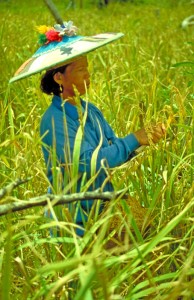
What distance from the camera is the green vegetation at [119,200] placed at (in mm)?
899

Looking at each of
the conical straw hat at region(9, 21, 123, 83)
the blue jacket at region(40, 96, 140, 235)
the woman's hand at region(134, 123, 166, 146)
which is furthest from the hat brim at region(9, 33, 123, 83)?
the woman's hand at region(134, 123, 166, 146)

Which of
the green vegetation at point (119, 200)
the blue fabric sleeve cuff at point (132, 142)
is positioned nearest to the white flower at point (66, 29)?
the green vegetation at point (119, 200)

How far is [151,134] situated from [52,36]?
16.4 inches

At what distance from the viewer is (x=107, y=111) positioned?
224 cm

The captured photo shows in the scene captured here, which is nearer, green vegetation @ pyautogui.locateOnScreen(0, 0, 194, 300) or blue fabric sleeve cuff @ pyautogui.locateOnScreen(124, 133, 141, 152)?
green vegetation @ pyautogui.locateOnScreen(0, 0, 194, 300)

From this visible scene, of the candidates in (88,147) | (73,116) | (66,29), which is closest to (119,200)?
(88,147)

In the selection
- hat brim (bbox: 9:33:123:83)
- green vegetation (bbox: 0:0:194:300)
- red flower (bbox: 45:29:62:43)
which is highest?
red flower (bbox: 45:29:62:43)

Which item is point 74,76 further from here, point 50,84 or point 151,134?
point 151,134

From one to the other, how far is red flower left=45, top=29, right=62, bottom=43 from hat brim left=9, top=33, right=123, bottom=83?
29mm

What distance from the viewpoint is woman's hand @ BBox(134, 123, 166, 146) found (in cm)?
156

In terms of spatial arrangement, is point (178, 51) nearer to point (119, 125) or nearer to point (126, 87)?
point (126, 87)

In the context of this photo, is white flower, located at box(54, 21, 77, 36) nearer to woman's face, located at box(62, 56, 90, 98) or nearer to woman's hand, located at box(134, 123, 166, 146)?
woman's face, located at box(62, 56, 90, 98)

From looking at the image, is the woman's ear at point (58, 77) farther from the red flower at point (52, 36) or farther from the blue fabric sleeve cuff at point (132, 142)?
the blue fabric sleeve cuff at point (132, 142)

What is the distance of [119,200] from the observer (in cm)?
125
